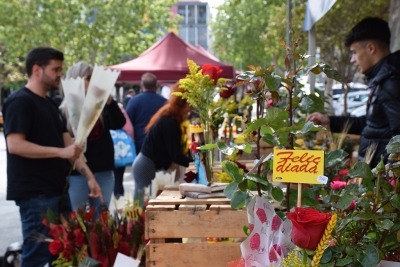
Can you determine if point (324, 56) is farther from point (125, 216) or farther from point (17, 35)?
point (17, 35)

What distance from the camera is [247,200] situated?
1573mm

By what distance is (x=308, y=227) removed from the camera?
126 centimetres

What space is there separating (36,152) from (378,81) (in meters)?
2.05

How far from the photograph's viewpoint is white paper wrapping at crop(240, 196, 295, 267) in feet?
5.06

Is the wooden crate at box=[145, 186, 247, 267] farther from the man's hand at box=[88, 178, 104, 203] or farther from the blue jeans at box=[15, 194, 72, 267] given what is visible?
the man's hand at box=[88, 178, 104, 203]

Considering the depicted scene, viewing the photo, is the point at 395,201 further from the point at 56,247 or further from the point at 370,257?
the point at 56,247

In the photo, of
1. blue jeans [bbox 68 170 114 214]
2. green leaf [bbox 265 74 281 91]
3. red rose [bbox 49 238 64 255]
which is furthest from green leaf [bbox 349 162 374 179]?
blue jeans [bbox 68 170 114 214]

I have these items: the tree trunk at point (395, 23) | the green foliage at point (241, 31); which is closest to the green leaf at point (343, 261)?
the tree trunk at point (395, 23)

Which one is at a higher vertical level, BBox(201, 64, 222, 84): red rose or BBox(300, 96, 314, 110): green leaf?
BBox(201, 64, 222, 84): red rose

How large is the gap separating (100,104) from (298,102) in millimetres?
1950

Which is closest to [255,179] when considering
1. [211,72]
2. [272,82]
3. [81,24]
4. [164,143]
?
[272,82]

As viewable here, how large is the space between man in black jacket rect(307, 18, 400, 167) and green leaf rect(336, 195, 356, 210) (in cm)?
153

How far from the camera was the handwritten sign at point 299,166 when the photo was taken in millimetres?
1443

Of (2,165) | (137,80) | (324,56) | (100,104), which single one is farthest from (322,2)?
(2,165)
